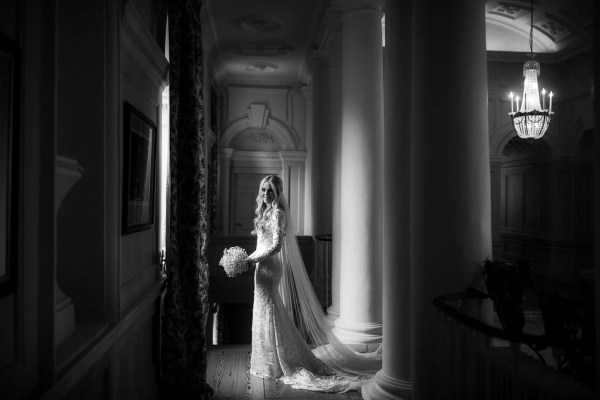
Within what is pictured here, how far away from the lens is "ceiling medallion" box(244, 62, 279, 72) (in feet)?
40.0

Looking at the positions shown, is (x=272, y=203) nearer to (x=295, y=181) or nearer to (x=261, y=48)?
(x=261, y=48)

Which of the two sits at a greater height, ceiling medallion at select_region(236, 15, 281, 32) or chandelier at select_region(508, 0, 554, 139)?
ceiling medallion at select_region(236, 15, 281, 32)

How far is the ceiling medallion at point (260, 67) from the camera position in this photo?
40.0ft

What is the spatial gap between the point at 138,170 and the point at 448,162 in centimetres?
→ 221

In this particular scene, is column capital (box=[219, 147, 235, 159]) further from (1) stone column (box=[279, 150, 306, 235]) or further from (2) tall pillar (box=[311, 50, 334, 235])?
(2) tall pillar (box=[311, 50, 334, 235])

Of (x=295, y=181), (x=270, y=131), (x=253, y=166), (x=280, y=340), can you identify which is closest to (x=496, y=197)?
(x=295, y=181)

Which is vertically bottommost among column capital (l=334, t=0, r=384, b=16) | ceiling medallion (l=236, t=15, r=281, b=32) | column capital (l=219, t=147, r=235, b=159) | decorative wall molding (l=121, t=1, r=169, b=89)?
decorative wall molding (l=121, t=1, r=169, b=89)

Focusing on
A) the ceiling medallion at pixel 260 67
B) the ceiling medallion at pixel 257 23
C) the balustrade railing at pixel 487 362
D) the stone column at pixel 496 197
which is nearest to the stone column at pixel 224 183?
the ceiling medallion at pixel 260 67

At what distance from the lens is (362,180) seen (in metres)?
5.86

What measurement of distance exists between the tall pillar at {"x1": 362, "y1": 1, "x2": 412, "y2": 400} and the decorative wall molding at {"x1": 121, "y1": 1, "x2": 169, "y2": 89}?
1.89 meters

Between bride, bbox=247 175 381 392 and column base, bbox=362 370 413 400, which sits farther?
bride, bbox=247 175 381 392

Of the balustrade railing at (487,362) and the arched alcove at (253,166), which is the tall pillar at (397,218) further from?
the arched alcove at (253,166)

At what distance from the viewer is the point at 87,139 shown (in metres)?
3.09

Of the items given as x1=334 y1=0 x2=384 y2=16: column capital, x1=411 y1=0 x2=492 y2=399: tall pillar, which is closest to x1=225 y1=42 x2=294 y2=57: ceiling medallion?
x1=334 y1=0 x2=384 y2=16: column capital
